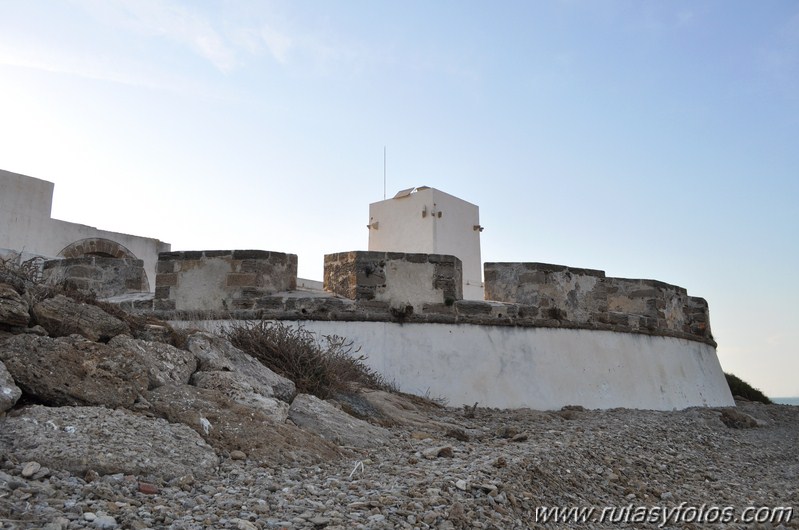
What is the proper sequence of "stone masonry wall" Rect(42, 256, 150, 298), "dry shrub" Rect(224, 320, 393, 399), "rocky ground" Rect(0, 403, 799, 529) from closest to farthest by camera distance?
"rocky ground" Rect(0, 403, 799, 529)
"dry shrub" Rect(224, 320, 393, 399)
"stone masonry wall" Rect(42, 256, 150, 298)

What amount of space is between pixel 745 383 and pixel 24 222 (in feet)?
48.9

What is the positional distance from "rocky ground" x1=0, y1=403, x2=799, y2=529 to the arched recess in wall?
1001cm

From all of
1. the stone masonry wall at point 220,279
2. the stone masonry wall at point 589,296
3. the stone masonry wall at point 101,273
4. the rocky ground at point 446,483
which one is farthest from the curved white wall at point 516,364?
the stone masonry wall at point 101,273

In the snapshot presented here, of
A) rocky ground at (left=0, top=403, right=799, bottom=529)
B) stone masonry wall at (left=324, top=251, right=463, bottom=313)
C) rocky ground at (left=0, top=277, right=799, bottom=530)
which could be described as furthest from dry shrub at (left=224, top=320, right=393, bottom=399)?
stone masonry wall at (left=324, top=251, right=463, bottom=313)

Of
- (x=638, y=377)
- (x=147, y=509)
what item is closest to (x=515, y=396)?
(x=638, y=377)

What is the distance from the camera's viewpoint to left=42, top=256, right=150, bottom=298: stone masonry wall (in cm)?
887

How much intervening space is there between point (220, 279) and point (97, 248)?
7738 mm

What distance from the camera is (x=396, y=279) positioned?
27.3 feet

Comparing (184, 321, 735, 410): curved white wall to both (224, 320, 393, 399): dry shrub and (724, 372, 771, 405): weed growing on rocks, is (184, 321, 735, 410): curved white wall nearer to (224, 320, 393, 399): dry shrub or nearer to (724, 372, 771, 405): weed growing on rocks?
(224, 320, 393, 399): dry shrub

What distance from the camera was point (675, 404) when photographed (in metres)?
9.80

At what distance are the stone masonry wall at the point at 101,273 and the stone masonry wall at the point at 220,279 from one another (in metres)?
0.82

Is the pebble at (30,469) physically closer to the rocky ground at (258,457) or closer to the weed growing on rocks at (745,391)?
the rocky ground at (258,457)

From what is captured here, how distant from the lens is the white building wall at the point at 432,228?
15.5m

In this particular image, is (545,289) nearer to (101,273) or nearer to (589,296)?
(589,296)
